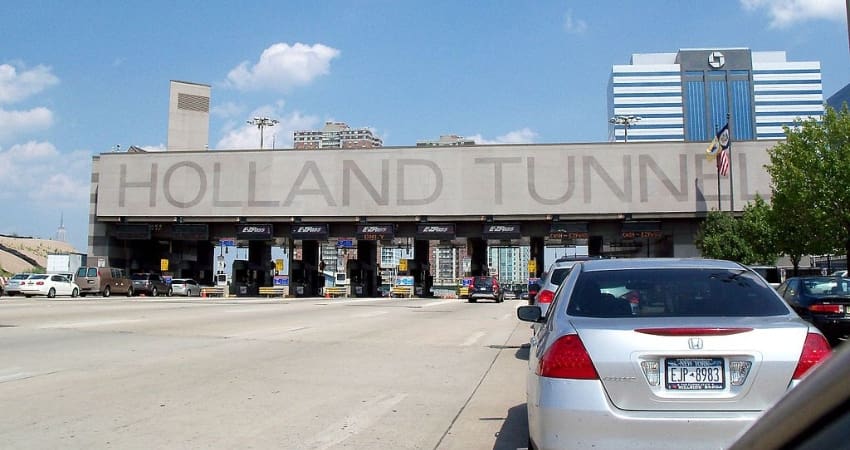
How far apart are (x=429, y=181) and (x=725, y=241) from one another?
2146cm

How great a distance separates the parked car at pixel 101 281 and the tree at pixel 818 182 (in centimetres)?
3999

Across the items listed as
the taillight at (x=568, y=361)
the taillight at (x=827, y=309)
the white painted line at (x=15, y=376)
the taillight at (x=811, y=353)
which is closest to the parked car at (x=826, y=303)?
the taillight at (x=827, y=309)

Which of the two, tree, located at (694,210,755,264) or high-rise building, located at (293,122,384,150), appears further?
high-rise building, located at (293,122,384,150)

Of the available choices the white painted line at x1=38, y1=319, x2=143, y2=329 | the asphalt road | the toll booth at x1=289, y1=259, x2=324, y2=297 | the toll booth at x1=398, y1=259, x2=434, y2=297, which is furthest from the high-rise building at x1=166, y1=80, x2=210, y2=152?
the asphalt road

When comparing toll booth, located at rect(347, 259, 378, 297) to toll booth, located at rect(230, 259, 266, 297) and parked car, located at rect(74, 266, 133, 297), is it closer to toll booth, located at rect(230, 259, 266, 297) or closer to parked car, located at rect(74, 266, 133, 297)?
toll booth, located at rect(230, 259, 266, 297)

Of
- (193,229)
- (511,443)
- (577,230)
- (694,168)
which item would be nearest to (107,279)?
(193,229)

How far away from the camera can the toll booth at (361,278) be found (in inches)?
2414

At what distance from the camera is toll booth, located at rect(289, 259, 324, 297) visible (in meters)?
62.0

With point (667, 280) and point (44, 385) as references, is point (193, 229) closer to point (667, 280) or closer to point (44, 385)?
point (44, 385)

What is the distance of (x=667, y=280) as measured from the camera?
5.30m

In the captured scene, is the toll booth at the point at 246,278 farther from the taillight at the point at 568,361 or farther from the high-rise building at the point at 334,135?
the high-rise building at the point at 334,135

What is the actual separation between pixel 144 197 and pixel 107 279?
449 inches

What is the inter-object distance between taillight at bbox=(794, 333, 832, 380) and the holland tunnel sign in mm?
49765

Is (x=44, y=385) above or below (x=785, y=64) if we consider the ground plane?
below
